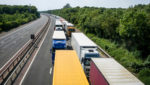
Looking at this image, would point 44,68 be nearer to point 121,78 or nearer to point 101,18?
point 121,78

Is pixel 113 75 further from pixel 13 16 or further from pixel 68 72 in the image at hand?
pixel 13 16

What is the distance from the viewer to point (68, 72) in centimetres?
1059

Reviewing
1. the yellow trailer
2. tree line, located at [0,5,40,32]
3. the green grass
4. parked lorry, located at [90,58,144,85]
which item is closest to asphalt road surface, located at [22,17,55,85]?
the yellow trailer

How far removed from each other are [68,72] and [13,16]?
7107 centimetres

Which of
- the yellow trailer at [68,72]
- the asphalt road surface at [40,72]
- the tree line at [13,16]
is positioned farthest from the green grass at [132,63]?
the tree line at [13,16]

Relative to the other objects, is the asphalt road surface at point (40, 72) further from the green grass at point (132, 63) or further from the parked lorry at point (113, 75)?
the green grass at point (132, 63)

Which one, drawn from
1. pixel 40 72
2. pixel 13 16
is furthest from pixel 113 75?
pixel 13 16

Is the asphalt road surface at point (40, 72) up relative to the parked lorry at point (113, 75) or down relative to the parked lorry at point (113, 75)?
down

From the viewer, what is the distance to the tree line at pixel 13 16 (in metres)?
45.9

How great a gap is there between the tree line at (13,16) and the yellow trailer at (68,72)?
3675 centimetres

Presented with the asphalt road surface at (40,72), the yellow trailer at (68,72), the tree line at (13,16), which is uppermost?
the tree line at (13,16)

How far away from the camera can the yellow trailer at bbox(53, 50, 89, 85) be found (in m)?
9.16

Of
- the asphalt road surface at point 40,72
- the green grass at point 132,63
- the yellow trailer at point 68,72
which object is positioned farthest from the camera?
the green grass at point 132,63

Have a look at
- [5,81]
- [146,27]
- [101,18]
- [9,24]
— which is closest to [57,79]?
[5,81]
